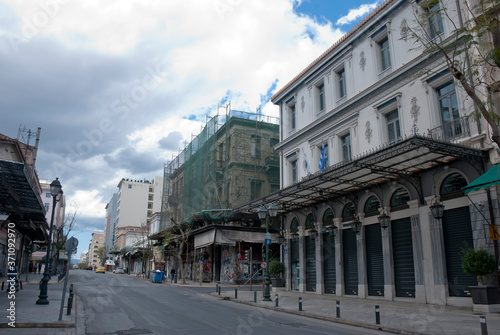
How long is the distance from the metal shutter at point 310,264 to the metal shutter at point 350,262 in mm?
3192

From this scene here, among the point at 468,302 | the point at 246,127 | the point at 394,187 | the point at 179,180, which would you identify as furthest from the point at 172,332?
the point at 179,180

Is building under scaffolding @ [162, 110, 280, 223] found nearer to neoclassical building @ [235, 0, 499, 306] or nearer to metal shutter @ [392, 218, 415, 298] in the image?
neoclassical building @ [235, 0, 499, 306]

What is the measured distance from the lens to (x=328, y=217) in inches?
962

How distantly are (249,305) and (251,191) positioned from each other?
20726 millimetres

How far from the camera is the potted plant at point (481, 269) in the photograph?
511 inches

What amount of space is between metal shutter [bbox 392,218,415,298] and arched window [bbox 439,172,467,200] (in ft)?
7.84

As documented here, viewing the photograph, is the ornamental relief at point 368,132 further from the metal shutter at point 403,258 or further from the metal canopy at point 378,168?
the metal shutter at point 403,258

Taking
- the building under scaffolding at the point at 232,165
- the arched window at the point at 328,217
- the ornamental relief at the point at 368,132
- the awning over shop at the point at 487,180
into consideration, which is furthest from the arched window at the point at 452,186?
the building under scaffolding at the point at 232,165

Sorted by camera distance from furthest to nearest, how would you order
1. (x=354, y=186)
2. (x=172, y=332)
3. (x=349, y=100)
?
1. (x=349, y=100)
2. (x=354, y=186)
3. (x=172, y=332)

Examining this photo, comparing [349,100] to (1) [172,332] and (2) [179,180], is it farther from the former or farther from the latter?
(2) [179,180]

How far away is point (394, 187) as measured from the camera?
19172 mm

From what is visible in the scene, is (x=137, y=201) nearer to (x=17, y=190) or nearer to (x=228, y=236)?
(x=228, y=236)

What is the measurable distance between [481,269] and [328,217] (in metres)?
11.5

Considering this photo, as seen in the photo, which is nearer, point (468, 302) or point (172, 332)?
point (172, 332)
